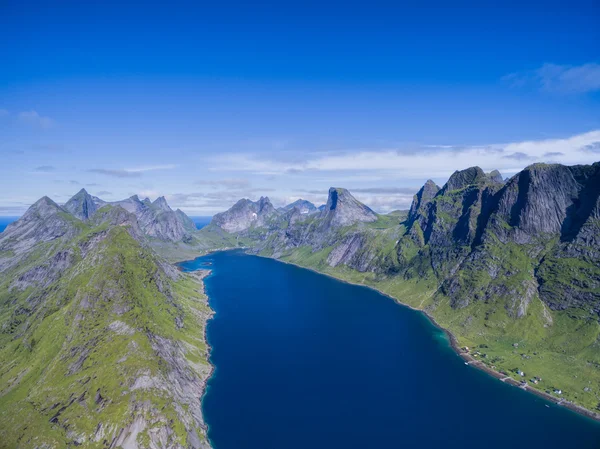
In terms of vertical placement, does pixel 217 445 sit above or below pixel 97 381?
below

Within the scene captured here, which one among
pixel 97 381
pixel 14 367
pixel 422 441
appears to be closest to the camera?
pixel 422 441

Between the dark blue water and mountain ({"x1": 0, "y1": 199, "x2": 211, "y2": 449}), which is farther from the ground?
mountain ({"x1": 0, "y1": 199, "x2": 211, "y2": 449})

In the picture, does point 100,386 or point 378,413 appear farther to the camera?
point 378,413

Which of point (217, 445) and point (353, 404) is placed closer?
point (217, 445)

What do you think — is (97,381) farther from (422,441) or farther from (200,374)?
(422,441)

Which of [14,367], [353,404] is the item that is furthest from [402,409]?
[14,367]

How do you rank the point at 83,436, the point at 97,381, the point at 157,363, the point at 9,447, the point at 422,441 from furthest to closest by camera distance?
1. the point at 157,363
2. the point at 97,381
3. the point at 422,441
4. the point at 83,436
5. the point at 9,447

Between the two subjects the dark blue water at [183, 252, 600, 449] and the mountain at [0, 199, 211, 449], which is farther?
the dark blue water at [183, 252, 600, 449]

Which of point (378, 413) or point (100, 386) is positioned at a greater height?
point (100, 386)

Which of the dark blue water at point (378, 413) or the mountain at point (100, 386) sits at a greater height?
the mountain at point (100, 386)

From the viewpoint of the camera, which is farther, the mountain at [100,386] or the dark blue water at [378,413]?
the dark blue water at [378,413]
